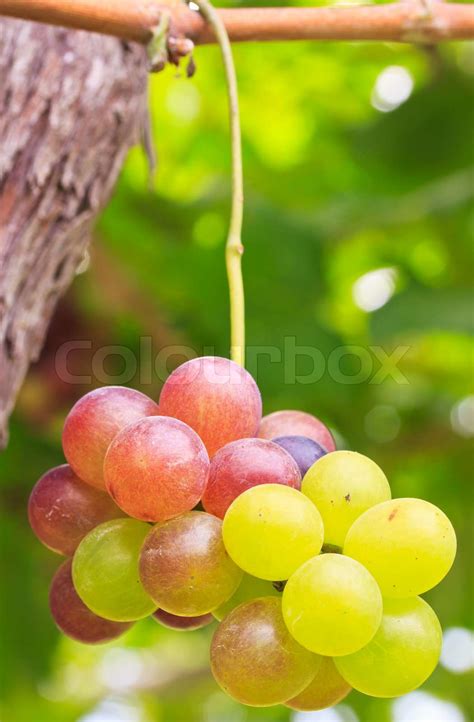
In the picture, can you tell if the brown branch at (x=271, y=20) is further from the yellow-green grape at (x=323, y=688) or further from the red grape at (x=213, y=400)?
the yellow-green grape at (x=323, y=688)

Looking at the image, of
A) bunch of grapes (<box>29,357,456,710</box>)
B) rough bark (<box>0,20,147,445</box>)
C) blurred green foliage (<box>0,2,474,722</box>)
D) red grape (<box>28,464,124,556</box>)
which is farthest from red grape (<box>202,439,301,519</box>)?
blurred green foliage (<box>0,2,474,722</box>)

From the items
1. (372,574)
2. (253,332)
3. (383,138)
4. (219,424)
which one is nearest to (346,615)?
(372,574)

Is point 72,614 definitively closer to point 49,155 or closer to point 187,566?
point 187,566

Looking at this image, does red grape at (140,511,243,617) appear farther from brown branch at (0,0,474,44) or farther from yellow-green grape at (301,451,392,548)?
brown branch at (0,0,474,44)

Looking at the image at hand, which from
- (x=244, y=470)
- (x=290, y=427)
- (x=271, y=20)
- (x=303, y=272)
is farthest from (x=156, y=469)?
(x=303, y=272)

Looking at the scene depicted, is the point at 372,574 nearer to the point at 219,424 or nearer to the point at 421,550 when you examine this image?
the point at 421,550

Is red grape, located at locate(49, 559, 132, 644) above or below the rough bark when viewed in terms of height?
below
